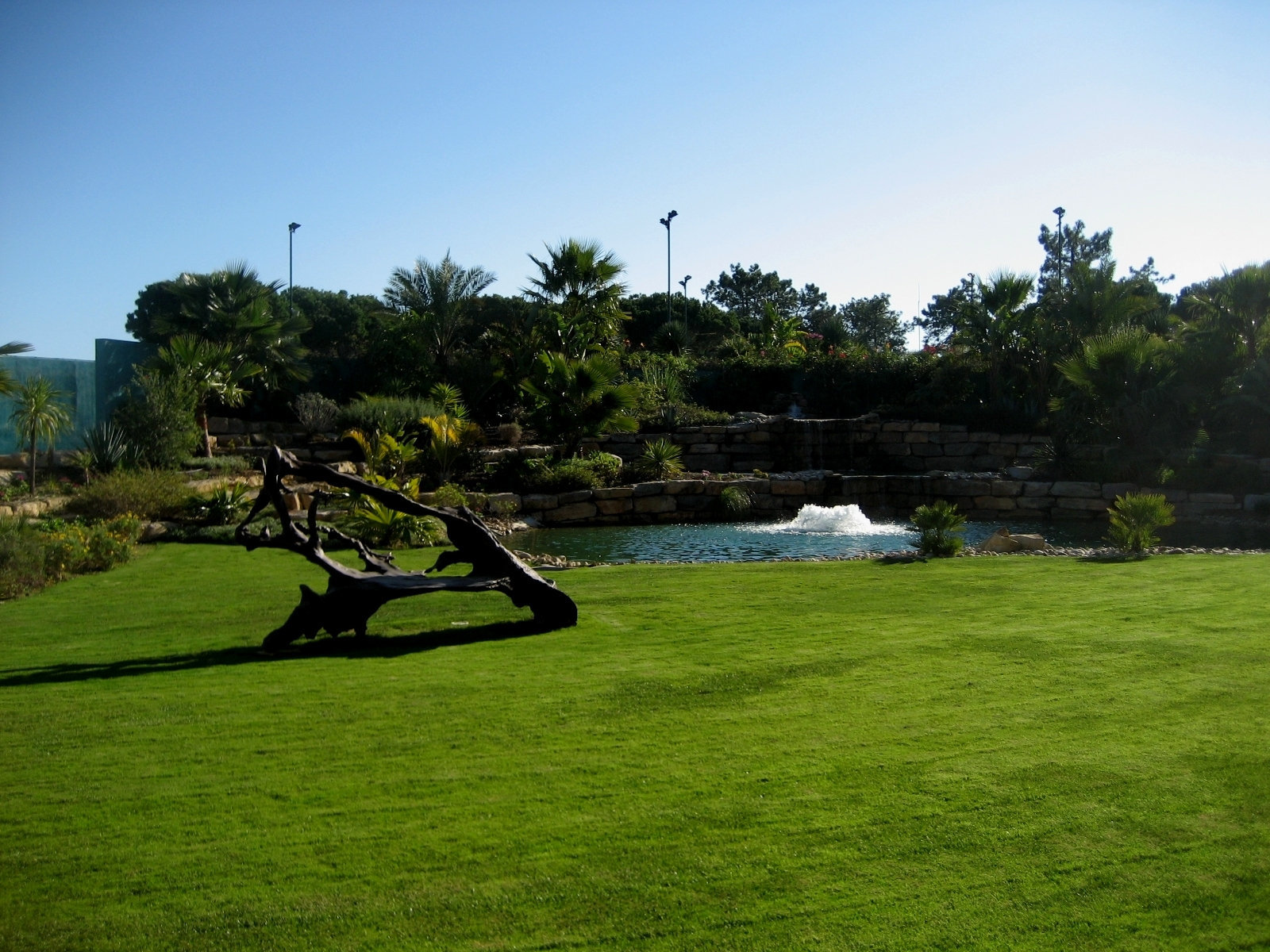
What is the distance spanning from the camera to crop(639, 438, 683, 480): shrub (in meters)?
18.7

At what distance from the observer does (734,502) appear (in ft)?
57.3

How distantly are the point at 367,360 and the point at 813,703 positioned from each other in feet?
70.1

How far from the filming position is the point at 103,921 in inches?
104

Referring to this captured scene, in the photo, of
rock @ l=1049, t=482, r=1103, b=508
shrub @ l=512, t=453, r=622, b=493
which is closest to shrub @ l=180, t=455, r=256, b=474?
shrub @ l=512, t=453, r=622, b=493

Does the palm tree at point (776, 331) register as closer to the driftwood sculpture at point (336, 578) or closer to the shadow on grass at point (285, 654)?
the shadow on grass at point (285, 654)

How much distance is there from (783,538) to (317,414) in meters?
11.0

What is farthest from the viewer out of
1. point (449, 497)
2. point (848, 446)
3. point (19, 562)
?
point (848, 446)

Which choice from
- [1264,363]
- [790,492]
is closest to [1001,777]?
[790,492]

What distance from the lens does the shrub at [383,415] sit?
18.9 meters

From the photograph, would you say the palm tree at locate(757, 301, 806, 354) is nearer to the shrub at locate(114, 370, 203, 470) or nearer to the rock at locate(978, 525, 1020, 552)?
the shrub at locate(114, 370, 203, 470)

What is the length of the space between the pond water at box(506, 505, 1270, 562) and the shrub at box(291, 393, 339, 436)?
726 cm

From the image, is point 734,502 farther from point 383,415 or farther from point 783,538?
point 383,415

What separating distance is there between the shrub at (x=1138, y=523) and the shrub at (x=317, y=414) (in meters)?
14.9

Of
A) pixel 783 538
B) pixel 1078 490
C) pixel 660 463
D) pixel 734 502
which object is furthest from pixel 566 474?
pixel 1078 490
